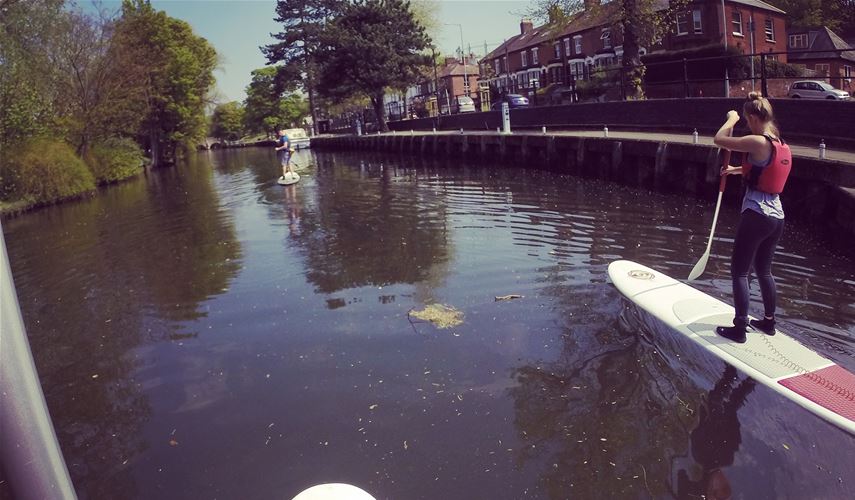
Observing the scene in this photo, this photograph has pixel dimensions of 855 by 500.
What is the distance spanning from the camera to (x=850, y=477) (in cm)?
369

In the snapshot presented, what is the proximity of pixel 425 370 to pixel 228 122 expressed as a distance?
125m

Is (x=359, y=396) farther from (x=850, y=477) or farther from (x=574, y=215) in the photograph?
(x=574, y=215)

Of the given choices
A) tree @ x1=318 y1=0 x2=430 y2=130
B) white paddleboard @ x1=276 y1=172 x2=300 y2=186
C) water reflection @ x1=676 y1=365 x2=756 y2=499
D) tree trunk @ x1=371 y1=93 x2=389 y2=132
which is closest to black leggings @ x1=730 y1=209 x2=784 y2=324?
water reflection @ x1=676 y1=365 x2=756 y2=499

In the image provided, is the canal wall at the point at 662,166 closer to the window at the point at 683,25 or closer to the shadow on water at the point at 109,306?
the shadow on water at the point at 109,306

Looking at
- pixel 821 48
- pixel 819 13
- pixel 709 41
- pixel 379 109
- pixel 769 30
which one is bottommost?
pixel 379 109

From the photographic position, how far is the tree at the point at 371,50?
1781 inches

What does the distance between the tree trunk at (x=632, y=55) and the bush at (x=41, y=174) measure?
23096 millimetres

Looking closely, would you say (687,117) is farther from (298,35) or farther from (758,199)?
(298,35)

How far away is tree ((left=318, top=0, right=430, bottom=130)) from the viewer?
148 feet

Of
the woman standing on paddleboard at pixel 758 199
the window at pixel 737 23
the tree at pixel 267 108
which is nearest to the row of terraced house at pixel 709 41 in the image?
the window at pixel 737 23

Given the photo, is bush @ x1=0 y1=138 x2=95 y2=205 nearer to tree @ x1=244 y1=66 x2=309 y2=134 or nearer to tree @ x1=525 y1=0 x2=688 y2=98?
tree @ x1=525 y1=0 x2=688 y2=98

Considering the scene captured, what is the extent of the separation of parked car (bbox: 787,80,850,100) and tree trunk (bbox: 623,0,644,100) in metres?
9.24

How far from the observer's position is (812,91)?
2988 cm

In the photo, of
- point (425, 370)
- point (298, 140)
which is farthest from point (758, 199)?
→ point (298, 140)
